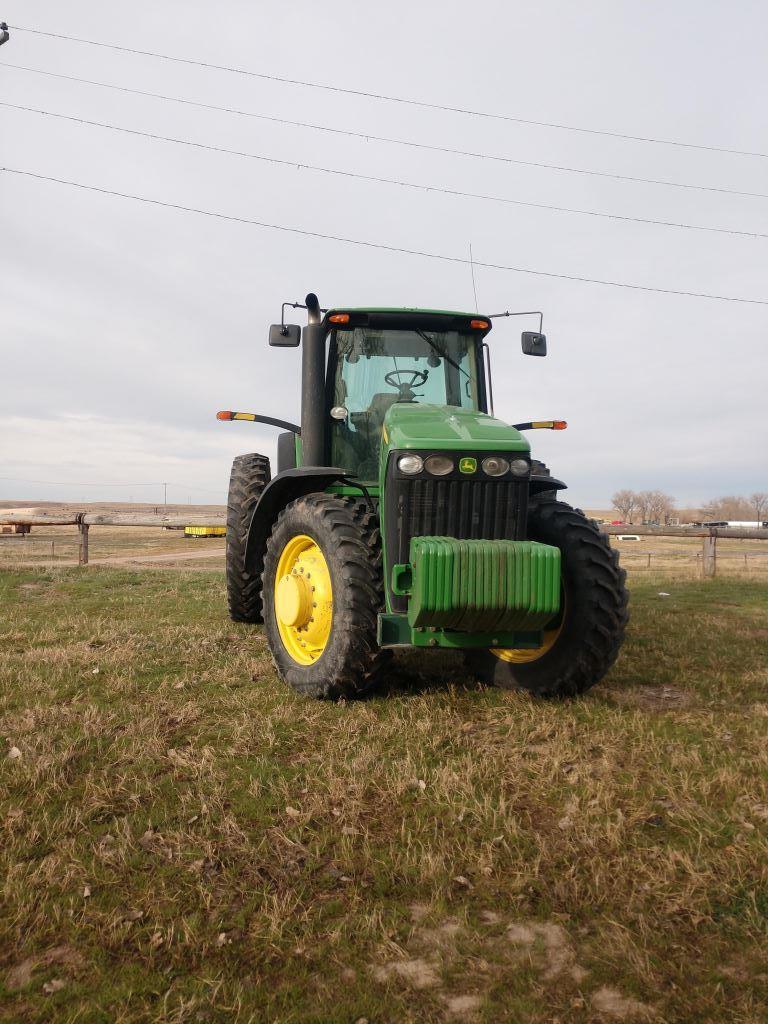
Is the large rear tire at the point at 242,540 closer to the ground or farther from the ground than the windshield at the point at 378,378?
closer to the ground

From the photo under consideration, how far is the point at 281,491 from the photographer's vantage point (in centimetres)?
535

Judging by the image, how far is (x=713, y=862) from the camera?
2.46 metres

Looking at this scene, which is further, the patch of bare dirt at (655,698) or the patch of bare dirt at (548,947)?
the patch of bare dirt at (655,698)

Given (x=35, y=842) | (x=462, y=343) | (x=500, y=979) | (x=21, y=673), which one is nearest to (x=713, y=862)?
(x=500, y=979)

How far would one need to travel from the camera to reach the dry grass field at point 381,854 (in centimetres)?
187

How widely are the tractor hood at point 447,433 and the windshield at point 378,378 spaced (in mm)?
785

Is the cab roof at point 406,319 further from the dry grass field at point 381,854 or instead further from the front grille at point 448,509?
the dry grass field at point 381,854

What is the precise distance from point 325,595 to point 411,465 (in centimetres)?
109

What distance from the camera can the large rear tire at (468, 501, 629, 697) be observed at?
4.12m

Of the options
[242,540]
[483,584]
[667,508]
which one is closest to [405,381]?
[483,584]

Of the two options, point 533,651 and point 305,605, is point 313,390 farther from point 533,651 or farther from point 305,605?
point 533,651

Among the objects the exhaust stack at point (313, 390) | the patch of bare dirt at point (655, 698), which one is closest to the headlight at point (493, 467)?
the exhaust stack at point (313, 390)

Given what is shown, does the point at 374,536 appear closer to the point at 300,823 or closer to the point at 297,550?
the point at 297,550

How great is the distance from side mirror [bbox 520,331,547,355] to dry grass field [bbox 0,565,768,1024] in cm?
268
